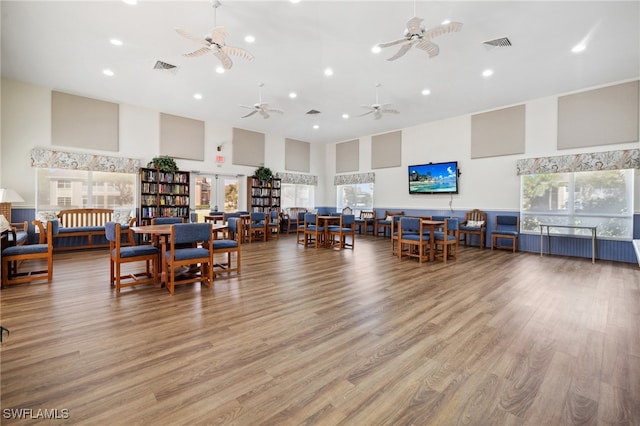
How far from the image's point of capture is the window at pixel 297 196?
436 inches

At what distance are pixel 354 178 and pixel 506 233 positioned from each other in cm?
544

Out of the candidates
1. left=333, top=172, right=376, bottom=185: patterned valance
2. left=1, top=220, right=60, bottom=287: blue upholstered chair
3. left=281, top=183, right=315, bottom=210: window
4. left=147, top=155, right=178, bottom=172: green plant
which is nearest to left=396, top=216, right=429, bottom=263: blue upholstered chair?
Answer: left=333, top=172, right=376, bottom=185: patterned valance

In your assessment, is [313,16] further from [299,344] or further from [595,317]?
[595,317]

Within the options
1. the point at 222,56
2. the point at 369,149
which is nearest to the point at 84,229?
the point at 222,56

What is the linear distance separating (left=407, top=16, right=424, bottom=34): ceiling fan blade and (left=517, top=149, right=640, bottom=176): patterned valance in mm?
5059

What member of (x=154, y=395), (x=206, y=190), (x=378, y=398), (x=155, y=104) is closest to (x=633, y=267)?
(x=378, y=398)

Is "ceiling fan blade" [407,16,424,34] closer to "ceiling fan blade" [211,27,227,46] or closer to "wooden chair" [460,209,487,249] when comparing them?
"ceiling fan blade" [211,27,227,46]

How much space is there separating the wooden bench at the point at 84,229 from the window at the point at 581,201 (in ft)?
30.4

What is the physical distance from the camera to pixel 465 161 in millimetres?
8008

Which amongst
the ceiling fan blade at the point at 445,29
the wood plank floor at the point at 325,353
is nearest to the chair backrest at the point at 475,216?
the wood plank floor at the point at 325,353

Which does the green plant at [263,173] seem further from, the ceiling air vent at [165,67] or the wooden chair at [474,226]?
the wooden chair at [474,226]

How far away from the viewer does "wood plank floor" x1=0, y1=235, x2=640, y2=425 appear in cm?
152

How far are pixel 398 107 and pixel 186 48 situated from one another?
5058mm

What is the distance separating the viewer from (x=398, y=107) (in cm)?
743
